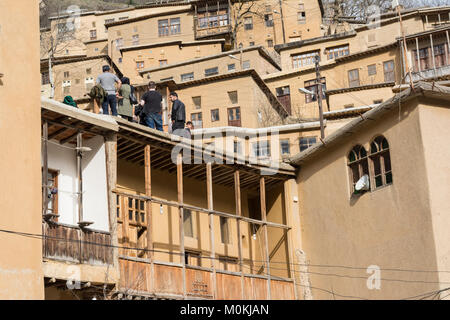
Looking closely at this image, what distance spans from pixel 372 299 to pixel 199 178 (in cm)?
683

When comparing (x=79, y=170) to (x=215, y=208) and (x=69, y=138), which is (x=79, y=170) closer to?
(x=69, y=138)

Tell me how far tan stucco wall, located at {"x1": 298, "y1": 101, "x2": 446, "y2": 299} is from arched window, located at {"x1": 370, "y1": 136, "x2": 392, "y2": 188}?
0.21m

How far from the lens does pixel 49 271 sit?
60.8ft

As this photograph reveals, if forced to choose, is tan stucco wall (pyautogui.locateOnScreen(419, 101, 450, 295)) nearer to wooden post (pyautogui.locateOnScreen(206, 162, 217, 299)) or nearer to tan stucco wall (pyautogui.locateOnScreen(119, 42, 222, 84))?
wooden post (pyautogui.locateOnScreen(206, 162, 217, 299))

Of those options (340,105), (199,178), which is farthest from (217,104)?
(199,178)

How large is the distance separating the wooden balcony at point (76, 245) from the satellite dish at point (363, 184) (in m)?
7.47

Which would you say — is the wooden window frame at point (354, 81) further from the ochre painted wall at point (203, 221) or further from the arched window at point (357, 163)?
the arched window at point (357, 163)

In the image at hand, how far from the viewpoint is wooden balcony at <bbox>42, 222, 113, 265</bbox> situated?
18875mm

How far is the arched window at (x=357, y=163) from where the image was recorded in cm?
2398

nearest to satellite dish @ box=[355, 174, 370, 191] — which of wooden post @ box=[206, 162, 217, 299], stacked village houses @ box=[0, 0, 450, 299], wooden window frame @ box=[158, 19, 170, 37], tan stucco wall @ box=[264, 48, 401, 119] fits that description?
stacked village houses @ box=[0, 0, 450, 299]

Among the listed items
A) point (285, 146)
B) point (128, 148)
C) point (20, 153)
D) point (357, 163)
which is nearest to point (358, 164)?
point (357, 163)

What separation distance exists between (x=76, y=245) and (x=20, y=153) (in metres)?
2.68

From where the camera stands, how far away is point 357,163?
24.3m
